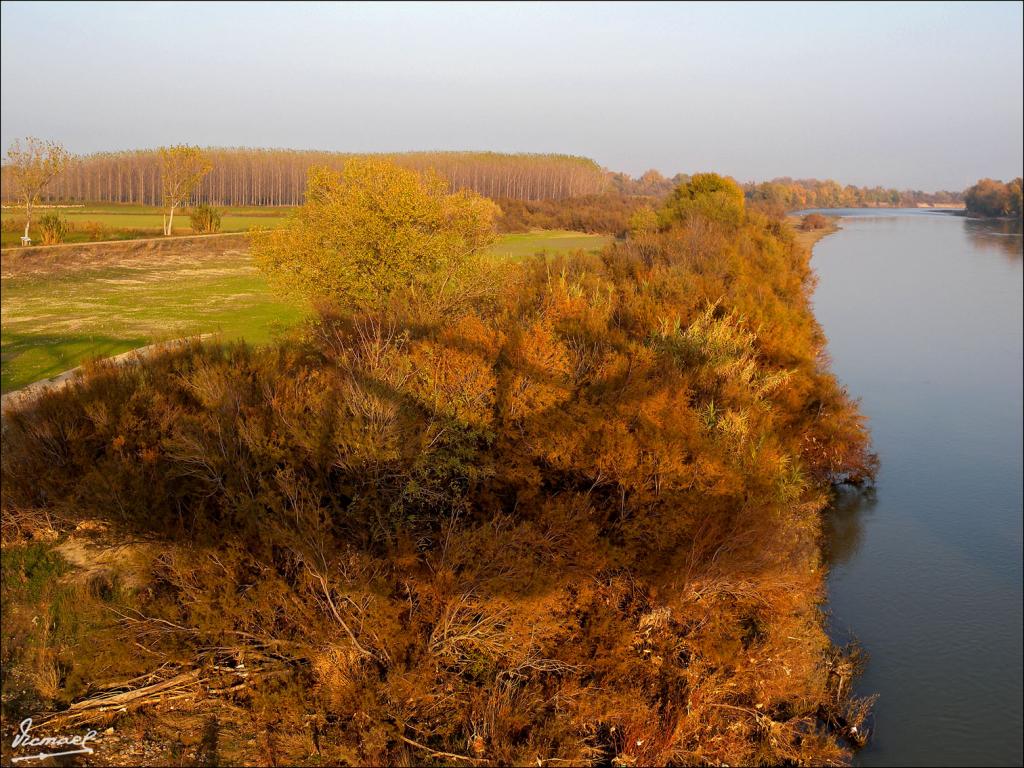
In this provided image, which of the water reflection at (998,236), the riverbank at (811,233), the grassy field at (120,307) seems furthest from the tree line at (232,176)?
the water reflection at (998,236)

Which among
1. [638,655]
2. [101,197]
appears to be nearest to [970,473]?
[638,655]

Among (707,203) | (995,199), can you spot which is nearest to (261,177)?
(707,203)

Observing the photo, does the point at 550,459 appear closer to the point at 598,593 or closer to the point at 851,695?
the point at 598,593

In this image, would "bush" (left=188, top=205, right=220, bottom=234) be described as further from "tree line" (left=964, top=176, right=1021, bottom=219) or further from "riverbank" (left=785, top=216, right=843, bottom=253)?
"tree line" (left=964, top=176, right=1021, bottom=219)

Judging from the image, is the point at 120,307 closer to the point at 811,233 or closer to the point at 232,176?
the point at 232,176

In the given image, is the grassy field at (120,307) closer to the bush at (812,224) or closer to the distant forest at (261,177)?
the distant forest at (261,177)

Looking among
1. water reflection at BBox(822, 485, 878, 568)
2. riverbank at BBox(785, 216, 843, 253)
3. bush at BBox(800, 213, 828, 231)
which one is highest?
bush at BBox(800, 213, 828, 231)

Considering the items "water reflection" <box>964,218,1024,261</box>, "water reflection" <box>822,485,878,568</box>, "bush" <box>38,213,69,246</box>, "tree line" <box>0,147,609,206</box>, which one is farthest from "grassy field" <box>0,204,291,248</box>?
"water reflection" <box>964,218,1024,261</box>
